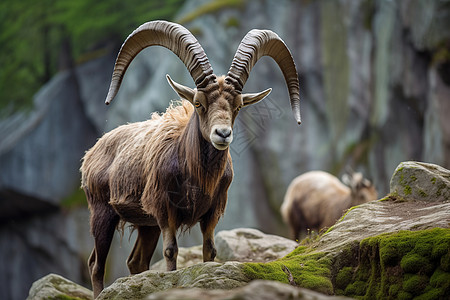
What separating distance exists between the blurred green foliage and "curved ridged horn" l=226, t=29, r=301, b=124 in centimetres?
1386

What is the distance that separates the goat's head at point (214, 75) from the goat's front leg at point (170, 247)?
1103 millimetres

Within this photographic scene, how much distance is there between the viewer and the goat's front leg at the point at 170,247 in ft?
20.1

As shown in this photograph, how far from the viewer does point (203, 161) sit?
6.00 m

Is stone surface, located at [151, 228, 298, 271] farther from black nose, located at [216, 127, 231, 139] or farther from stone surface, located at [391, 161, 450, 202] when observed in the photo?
black nose, located at [216, 127, 231, 139]

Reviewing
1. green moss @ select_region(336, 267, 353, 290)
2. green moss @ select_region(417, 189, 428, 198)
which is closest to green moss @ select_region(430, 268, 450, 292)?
green moss @ select_region(336, 267, 353, 290)

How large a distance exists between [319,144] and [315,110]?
1129mm

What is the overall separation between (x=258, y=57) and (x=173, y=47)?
0.97 metres

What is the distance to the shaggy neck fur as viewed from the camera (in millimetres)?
5973

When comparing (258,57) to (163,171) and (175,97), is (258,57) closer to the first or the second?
(163,171)

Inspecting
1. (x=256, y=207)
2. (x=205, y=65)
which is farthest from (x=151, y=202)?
(x=256, y=207)

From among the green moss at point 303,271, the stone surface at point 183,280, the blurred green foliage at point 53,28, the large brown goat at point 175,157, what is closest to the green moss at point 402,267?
the green moss at point 303,271

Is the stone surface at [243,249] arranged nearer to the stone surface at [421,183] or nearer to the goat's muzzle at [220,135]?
the stone surface at [421,183]

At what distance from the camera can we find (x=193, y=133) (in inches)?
239

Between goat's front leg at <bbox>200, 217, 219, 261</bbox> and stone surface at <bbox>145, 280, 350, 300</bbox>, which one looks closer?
stone surface at <bbox>145, 280, 350, 300</bbox>
